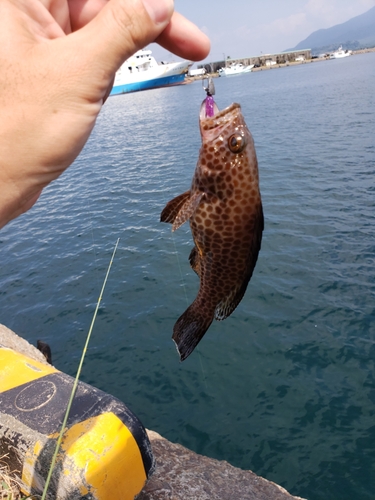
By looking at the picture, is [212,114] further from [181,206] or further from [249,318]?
[249,318]

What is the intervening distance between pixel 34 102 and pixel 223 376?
24.1ft

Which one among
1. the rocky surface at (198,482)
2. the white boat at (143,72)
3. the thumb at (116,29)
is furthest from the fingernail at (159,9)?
the white boat at (143,72)

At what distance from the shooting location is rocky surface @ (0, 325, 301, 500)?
4.89 metres

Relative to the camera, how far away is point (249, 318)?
979 cm

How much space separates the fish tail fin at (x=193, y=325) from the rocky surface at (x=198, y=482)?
9.08 ft

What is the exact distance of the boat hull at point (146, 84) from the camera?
323 ft

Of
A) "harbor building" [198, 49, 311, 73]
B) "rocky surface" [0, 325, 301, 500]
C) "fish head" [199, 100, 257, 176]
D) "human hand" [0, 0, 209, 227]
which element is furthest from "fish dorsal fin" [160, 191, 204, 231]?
"harbor building" [198, 49, 311, 73]

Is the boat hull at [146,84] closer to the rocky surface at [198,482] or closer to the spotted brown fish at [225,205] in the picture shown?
the rocky surface at [198,482]

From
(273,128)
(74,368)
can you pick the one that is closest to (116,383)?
(74,368)

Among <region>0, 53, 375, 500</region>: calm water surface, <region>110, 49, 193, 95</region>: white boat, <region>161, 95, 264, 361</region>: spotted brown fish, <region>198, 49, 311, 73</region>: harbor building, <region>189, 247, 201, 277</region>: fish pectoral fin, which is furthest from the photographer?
<region>198, 49, 311, 73</region>: harbor building

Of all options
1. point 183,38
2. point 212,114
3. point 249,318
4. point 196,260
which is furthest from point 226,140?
point 249,318

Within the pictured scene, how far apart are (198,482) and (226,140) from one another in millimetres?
4423

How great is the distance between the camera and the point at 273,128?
29.6 meters

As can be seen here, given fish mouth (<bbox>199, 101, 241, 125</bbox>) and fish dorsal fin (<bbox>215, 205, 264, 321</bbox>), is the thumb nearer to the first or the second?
fish mouth (<bbox>199, 101, 241, 125</bbox>)
